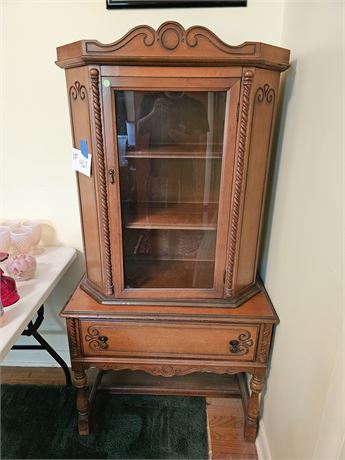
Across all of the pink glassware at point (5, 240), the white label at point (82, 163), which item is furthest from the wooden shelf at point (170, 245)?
the pink glassware at point (5, 240)

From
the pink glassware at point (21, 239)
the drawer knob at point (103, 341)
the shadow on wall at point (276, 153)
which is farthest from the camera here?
the pink glassware at point (21, 239)

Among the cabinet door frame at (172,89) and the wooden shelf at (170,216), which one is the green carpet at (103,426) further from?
the wooden shelf at (170,216)

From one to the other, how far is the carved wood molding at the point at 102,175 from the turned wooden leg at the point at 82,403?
1.29 ft

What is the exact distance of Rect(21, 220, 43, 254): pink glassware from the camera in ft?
4.42

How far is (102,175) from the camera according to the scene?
3.30ft

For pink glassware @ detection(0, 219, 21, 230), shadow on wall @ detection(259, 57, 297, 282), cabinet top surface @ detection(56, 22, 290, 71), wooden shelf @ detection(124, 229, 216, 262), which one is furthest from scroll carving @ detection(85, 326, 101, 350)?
cabinet top surface @ detection(56, 22, 290, 71)

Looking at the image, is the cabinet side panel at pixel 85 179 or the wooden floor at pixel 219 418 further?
the wooden floor at pixel 219 418

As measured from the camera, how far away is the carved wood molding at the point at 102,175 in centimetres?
91

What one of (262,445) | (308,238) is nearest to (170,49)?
(308,238)

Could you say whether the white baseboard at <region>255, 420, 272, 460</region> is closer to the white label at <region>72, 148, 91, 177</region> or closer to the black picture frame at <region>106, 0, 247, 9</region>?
the white label at <region>72, 148, 91, 177</region>

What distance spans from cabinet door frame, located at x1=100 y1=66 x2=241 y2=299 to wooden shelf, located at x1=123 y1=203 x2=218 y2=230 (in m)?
0.06

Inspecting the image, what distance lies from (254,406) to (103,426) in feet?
2.31

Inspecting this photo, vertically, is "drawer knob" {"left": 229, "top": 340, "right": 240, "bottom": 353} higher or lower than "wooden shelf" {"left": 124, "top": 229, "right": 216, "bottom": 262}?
lower

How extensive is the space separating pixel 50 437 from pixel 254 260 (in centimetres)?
121
